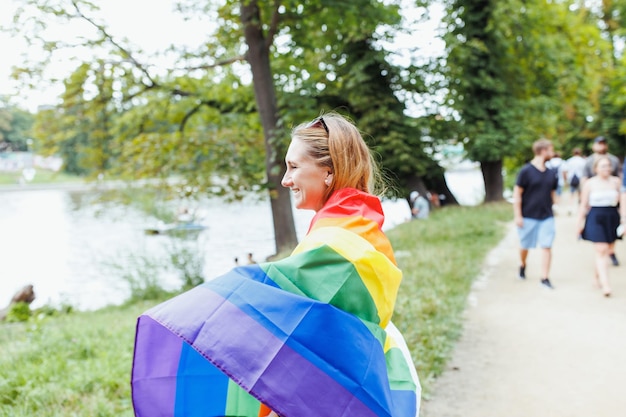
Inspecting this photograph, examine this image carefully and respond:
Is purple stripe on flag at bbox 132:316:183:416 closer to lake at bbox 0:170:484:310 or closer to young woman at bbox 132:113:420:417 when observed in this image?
young woman at bbox 132:113:420:417

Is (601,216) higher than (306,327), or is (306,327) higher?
(306,327)

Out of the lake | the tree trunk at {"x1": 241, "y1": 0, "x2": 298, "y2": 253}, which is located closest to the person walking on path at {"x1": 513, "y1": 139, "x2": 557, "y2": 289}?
the tree trunk at {"x1": 241, "y1": 0, "x2": 298, "y2": 253}

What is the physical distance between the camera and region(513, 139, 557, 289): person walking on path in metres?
8.09

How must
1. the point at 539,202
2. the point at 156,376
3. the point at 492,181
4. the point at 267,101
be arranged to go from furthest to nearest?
the point at 492,181 < the point at 267,101 < the point at 539,202 < the point at 156,376

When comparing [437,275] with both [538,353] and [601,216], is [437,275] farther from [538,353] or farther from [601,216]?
[538,353]

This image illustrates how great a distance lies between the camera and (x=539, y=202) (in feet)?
26.7

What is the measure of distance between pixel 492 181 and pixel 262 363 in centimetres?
2140

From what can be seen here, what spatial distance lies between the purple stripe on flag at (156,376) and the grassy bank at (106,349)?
195 centimetres

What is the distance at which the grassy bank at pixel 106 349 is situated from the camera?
4.45 meters

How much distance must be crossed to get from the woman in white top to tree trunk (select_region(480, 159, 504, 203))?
46.4 ft

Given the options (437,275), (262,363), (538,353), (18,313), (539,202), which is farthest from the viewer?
(18,313)

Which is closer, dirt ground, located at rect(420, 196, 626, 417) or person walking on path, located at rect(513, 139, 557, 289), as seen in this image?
dirt ground, located at rect(420, 196, 626, 417)

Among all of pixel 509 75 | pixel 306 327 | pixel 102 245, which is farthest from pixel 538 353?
pixel 102 245

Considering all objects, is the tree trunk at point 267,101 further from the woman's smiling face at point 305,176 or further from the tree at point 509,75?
the woman's smiling face at point 305,176
